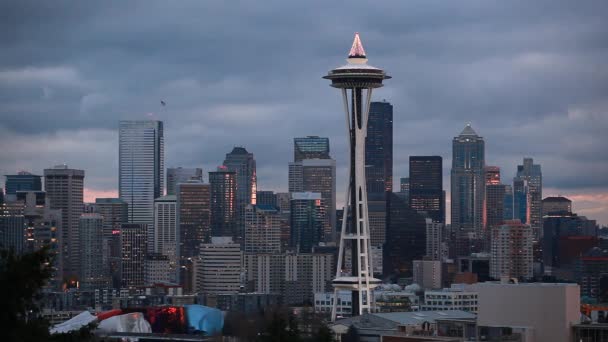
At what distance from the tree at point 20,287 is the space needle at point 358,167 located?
3517 inches

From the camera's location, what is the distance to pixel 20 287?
27969mm

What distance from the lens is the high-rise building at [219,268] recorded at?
182 m

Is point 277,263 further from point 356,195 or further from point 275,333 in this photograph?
point 275,333

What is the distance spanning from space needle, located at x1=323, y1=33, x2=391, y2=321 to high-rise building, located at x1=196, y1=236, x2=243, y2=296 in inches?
2156

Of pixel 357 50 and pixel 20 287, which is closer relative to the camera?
pixel 20 287

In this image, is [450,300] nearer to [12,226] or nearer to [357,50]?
[357,50]

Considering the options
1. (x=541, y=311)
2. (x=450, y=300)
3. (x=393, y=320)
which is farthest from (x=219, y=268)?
(x=541, y=311)

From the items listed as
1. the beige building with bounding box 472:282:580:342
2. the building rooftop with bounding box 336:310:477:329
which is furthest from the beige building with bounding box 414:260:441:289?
the beige building with bounding box 472:282:580:342

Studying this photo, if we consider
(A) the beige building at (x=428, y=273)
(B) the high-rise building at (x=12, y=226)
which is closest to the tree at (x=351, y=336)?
(B) the high-rise building at (x=12, y=226)

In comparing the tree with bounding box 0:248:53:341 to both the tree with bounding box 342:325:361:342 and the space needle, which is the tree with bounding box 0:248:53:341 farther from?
the space needle

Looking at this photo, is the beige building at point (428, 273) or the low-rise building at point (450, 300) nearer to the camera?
the low-rise building at point (450, 300)

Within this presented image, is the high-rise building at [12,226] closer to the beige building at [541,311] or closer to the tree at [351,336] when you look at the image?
the tree at [351,336]

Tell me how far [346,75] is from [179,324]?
23438mm

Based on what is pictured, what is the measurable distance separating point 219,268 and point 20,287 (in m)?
159
